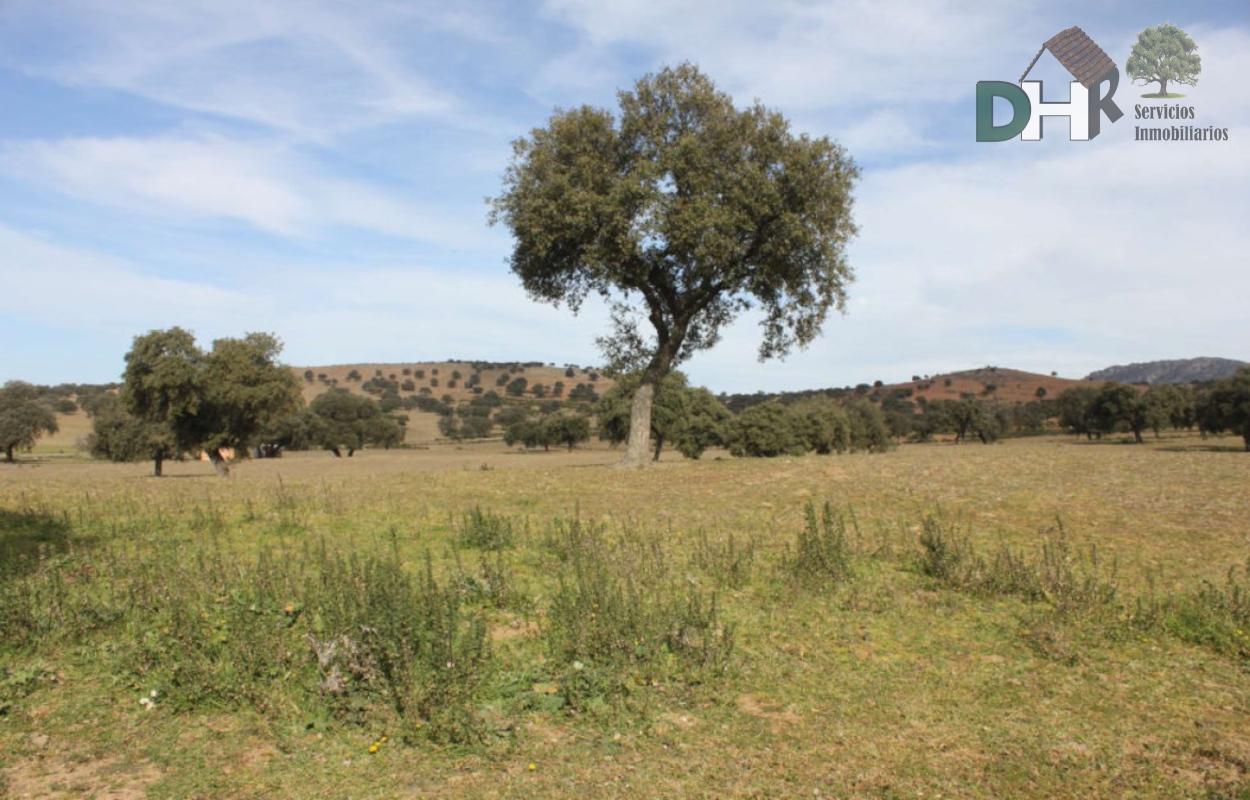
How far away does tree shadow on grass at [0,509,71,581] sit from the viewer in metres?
9.05

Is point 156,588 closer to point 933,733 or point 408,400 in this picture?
point 933,733

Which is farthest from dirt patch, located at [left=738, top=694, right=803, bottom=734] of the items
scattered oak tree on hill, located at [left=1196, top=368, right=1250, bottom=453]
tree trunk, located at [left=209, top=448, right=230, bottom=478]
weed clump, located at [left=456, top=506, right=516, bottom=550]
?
scattered oak tree on hill, located at [left=1196, top=368, right=1250, bottom=453]

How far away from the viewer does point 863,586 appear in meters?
9.30

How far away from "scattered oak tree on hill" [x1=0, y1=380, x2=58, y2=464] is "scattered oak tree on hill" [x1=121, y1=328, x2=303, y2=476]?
43.1 meters

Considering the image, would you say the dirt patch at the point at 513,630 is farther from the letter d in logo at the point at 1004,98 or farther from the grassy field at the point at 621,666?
the letter d in logo at the point at 1004,98

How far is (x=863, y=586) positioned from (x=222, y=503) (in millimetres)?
11109

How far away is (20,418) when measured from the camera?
221 ft

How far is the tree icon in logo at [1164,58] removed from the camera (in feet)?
55.4

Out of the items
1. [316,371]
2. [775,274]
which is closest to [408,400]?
[316,371]

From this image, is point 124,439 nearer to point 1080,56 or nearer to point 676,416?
point 676,416

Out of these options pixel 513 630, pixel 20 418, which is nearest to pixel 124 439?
pixel 20 418

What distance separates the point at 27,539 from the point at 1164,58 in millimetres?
22279

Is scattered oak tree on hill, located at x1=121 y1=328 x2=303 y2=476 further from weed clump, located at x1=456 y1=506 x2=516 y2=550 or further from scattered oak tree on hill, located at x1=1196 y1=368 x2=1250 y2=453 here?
scattered oak tree on hill, located at x1=1196 y1=368 x2=1250 y2=453

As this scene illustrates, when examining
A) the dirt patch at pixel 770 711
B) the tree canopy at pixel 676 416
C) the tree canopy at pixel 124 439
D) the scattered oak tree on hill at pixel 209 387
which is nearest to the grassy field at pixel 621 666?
the dirt patch at pixel 770 711
